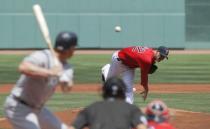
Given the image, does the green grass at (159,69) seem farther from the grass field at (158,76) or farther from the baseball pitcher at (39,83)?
the baseball pitcher at (39,83)

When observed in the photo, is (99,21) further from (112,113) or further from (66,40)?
(112,113)

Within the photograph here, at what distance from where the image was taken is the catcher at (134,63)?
1056 cm

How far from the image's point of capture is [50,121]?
664 cm

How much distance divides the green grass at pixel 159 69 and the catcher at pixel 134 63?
8.73 m

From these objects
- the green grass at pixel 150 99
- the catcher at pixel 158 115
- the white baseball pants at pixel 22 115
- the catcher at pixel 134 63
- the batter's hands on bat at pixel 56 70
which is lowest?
the green grass at pixel 150 99

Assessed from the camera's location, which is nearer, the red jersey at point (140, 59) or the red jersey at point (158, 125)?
the red jersey at point (158, 125)

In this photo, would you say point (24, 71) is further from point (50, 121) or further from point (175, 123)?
point (175, 123)

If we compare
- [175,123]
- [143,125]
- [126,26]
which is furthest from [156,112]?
[126,26]

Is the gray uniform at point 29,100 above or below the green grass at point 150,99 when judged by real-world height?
above

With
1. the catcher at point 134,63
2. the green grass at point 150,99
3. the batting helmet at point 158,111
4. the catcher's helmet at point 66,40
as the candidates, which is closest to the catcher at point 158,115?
the batting helmet at point 158,111

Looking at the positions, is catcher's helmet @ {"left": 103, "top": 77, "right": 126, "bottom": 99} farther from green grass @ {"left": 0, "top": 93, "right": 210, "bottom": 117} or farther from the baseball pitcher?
green grass @ {"left": 0, "top": 93, "right": 210, "bottom": 117}

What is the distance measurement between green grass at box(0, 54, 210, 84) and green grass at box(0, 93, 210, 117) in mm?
3905

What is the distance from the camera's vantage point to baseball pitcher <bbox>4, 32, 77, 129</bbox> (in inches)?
237

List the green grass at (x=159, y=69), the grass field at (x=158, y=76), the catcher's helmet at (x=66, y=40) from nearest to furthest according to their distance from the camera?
the catcher's helmet at (x=66, y=40)
the grass field at (x=158, y=76)
the green grass at (x=159, y=69)
